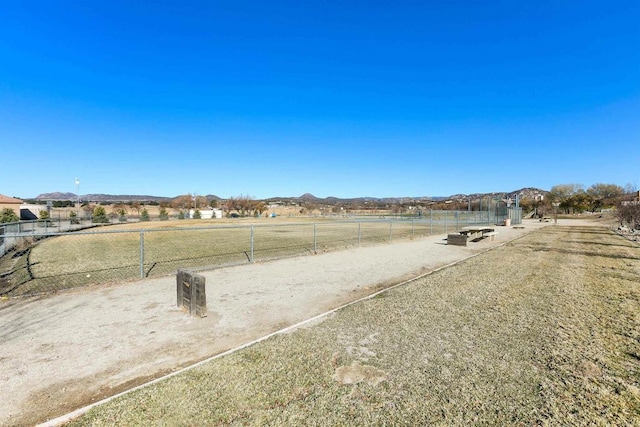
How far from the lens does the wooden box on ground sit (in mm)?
5587

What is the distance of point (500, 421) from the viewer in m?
2.88

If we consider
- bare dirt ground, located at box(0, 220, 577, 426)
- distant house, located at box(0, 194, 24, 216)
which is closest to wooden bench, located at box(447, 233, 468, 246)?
A: bare dirt ground, located at box(0, 220, 577, 426)

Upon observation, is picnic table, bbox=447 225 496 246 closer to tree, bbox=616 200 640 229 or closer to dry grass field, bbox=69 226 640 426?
dry grass field, bbox=69 226 640 426

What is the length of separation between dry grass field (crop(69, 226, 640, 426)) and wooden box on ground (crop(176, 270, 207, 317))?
1.69 m

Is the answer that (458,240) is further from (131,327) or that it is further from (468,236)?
(131,327)

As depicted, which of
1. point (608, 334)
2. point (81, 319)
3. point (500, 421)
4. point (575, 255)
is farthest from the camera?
point (575, 255)

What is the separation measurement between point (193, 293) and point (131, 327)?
1045 mm

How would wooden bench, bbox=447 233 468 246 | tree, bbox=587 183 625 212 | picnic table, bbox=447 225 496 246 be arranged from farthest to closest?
tree, bbox=587 183 625 212
picnic table, bbox=447 225 496 246
wooden bench, bbox=447 233 468 246

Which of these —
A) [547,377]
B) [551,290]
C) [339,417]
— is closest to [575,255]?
[551,290]

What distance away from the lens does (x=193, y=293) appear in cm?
568

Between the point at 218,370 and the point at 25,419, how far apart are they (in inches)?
67.9

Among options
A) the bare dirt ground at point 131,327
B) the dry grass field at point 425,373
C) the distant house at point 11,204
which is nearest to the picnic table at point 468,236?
the bare dirt ground at point 131,327

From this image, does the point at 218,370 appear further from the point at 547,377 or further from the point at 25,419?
the point at 547,377

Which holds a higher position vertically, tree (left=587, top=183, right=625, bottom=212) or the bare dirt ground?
tree (left=587, top=183, right=625, bottom=212)
